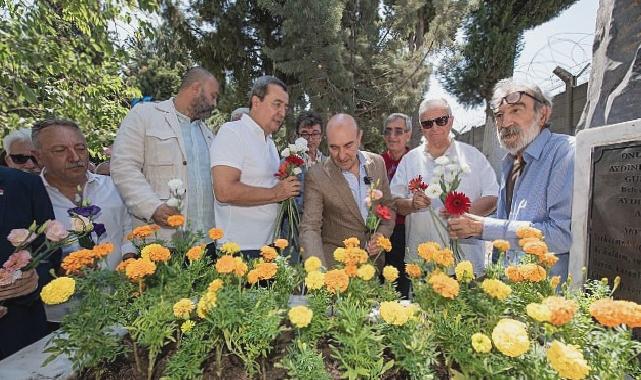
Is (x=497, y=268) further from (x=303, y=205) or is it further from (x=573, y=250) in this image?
(x=303, y=205)

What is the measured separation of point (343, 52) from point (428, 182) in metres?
6.99

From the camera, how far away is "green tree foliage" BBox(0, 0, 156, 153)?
3.62 metres

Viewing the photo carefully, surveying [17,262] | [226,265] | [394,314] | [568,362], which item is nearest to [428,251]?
[394,314]

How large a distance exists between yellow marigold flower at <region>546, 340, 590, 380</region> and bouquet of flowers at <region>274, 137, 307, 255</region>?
176 cm

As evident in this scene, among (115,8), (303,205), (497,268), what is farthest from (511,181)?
(115,8)

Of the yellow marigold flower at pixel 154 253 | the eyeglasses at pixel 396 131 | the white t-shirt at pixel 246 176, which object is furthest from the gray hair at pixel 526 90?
the yellow marigold flower at pixel 154 253

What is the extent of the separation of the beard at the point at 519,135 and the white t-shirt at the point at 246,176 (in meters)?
1.50

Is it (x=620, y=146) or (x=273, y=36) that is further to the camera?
(x=273, y=36)

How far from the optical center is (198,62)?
1088 cm

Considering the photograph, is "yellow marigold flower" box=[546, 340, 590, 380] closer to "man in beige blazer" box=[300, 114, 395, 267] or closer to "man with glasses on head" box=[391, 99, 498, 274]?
"man in beige blazer" box=[300, 114, 395, 267]

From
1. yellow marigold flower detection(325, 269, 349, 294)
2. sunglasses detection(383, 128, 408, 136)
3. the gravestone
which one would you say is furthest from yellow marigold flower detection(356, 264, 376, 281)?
sunglasses detection(383, 128, 408, 136)

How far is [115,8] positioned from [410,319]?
4721 millimetres

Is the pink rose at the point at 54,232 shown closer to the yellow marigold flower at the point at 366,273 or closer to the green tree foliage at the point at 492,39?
the yellow marigold flower at the point at 366,273

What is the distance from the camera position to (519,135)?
2.25 metres
